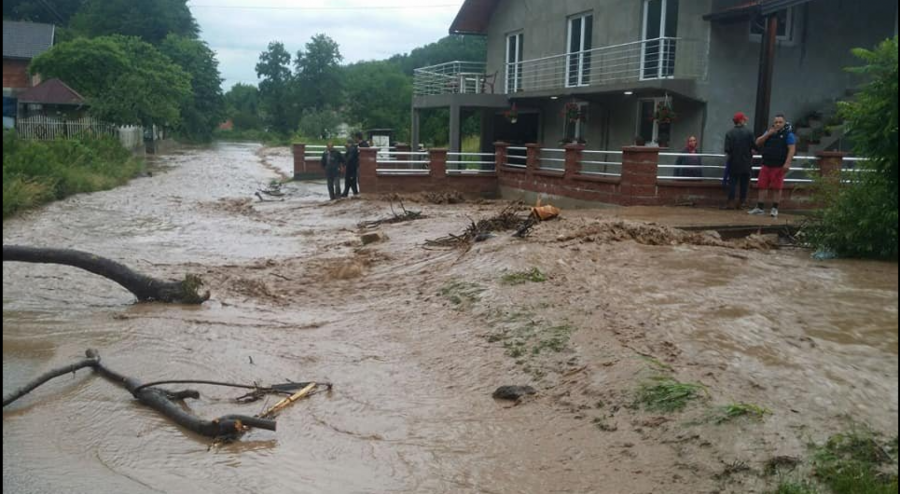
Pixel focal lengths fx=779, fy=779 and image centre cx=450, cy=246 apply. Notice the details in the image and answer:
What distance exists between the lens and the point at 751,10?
53.6 ft

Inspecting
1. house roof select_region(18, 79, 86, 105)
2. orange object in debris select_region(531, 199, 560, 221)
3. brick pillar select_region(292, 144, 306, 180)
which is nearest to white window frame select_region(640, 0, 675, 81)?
orange object in debris select_region(531, 199, 560, 221)

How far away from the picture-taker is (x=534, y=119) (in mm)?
28062

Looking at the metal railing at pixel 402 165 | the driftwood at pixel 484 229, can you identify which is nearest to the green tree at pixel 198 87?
the metal railing at pixel 402 165

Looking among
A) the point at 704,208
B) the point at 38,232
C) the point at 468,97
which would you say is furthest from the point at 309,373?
the point at 468,97

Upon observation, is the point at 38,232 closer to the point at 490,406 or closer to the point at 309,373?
the point at 309,373

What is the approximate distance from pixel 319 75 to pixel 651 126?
3689 inches

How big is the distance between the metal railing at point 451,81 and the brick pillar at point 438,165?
504 cm

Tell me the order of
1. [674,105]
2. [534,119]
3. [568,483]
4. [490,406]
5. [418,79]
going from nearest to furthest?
[568,483] < [490,406] < [674,105] < [534,119] < [418,79]

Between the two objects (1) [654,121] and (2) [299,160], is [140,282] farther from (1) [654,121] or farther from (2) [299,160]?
(2) [299,160]

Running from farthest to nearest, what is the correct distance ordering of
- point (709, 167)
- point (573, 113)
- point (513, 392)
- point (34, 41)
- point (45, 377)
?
point (34, 41) < point (573, 113) < point (709, 167) < point (45, 377) < point (513, 392)

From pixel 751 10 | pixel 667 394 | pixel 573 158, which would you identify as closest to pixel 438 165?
pixel 573 158

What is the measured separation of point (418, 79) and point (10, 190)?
1739 cm

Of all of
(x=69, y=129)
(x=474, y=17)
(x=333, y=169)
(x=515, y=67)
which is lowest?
(x=333, y=169)

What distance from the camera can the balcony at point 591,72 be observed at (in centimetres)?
1853
